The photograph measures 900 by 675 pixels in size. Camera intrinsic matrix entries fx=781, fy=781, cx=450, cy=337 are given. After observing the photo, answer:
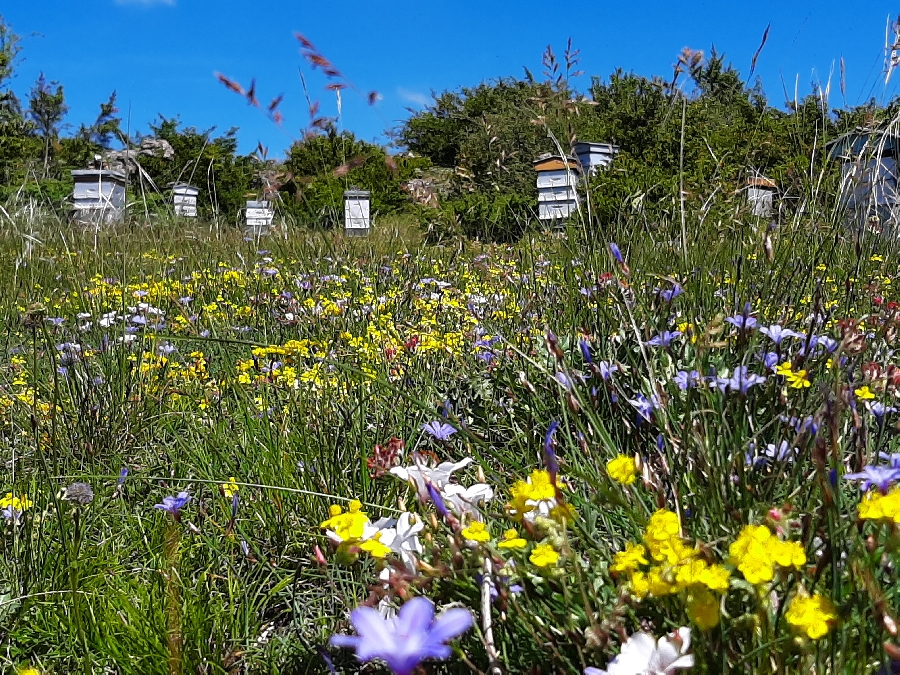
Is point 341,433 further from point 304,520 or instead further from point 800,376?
point 800,376

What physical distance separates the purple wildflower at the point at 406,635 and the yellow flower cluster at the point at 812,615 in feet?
1.06

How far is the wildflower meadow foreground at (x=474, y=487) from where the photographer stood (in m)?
0.85

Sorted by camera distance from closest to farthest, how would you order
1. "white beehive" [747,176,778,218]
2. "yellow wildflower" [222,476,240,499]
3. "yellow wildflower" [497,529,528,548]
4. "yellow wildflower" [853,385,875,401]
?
"yellow wildflower" [497,529,528,548] → "yellow wildflower" [853,385,875,401] → "yellow wildflower" [222,476,240,499] → "white beehive" [747,176,778,218]

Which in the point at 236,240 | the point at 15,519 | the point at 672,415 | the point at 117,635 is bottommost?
the point at 117,635

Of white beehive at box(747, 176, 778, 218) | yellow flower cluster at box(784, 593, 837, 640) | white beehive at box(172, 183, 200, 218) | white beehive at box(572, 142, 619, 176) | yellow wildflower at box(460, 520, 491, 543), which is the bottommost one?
yellow flower cluster at box(784, 593, 837, 640)

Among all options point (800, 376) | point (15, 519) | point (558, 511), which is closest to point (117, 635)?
point (15, 519)

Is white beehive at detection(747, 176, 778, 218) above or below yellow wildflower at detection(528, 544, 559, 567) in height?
above

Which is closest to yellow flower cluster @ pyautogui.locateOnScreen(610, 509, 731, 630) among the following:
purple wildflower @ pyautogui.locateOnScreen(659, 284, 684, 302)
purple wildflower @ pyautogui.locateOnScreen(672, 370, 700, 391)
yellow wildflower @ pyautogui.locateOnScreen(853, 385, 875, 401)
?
purple wildflower @ pyautogui.locateOnScreen(672, 370, 700, 391)

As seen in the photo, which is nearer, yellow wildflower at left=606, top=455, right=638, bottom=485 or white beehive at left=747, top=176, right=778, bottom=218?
yellow wildflower at left=606, top=455, right=638, bottom=485

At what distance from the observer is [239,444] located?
189cm

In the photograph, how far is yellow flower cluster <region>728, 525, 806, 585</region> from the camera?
73 centimetres

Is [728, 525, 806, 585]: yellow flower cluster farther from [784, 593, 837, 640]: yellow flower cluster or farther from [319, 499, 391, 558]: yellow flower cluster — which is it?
[319, 499, 391, 558]: yellow flower cluster

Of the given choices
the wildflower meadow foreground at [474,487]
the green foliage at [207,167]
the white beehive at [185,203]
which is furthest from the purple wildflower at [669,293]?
the green foliage at [207,167]

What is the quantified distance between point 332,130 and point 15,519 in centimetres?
180
